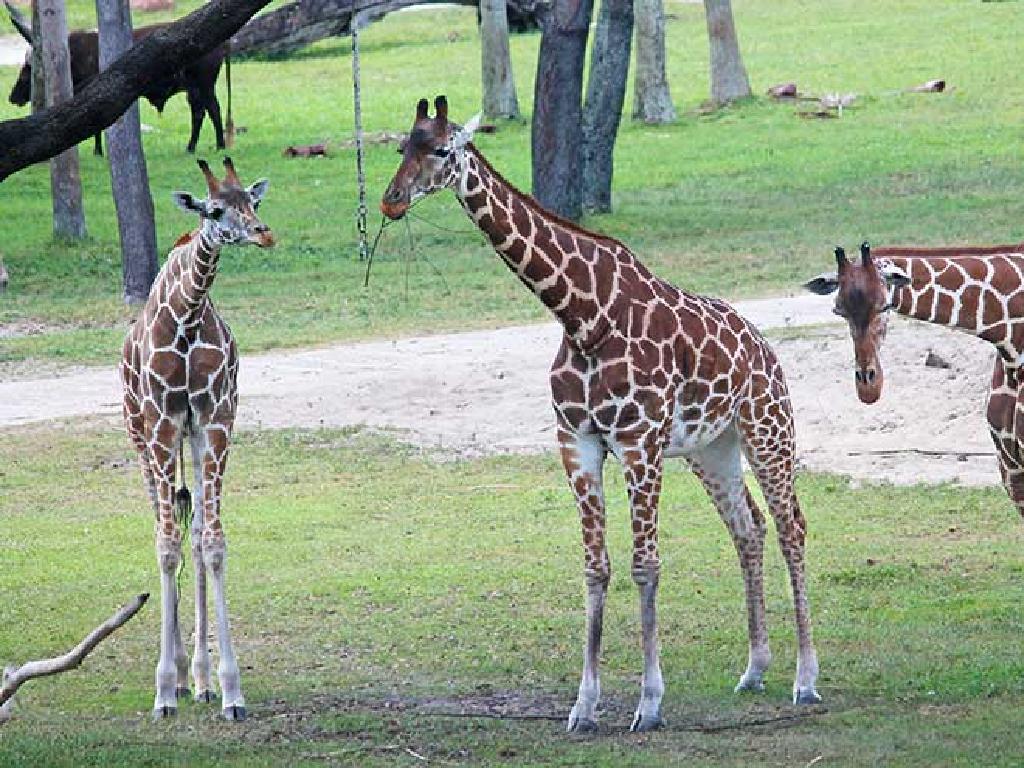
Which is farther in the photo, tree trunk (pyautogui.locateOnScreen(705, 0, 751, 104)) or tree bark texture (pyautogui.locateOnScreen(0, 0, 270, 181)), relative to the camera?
tree trunk (pyautogui.locateOnScreen(705, 0, 751, 104))

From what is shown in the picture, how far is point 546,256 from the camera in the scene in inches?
385

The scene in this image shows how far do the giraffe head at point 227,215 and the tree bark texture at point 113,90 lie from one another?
0.57m

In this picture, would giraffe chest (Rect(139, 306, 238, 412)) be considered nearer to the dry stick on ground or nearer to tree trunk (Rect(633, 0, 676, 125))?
the dry stick on ground

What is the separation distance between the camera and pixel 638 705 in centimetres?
990

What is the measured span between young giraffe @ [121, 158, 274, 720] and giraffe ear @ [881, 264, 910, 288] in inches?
113

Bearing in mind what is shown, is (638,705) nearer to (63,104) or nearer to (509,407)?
(63,104)

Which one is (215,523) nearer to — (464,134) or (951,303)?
(464,134)

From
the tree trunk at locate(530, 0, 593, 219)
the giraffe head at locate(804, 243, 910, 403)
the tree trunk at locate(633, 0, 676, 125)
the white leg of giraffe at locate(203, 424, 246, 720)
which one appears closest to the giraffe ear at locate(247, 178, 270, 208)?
the white leg of giraffe at locate(203, 424, 246, 720)

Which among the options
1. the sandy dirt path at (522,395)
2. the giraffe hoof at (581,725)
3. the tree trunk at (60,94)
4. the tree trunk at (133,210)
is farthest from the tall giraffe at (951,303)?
the tree trunk at (60,94)

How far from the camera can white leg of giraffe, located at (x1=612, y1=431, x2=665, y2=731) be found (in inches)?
380

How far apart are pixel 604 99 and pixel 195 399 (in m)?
18.1

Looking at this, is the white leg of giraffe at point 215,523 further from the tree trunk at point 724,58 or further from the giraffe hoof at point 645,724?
the tree trunk at point 724,58

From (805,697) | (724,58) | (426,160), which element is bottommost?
(805,697)

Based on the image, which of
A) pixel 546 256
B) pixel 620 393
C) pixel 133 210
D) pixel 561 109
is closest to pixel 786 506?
pixel 620 393
